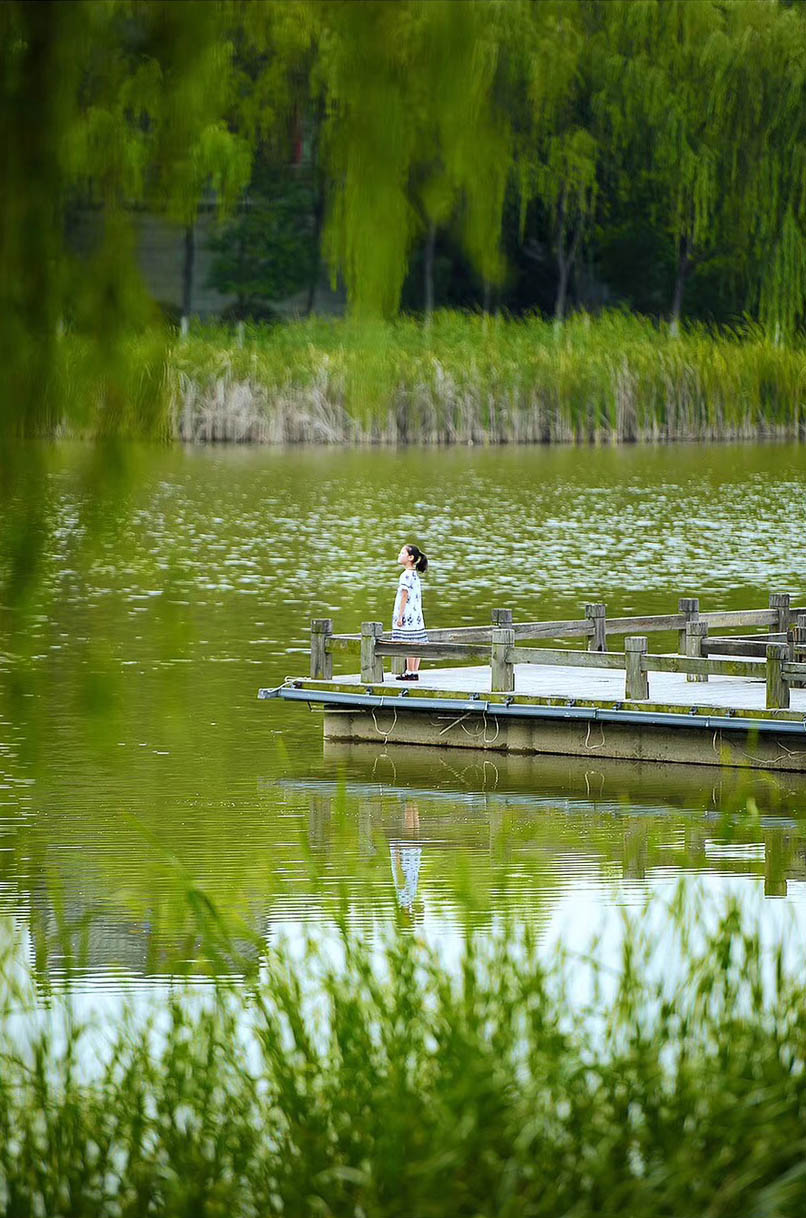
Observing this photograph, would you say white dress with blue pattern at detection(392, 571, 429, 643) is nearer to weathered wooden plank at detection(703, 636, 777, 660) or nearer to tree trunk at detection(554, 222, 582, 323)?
weathered wooden plank at detection(703, 636, 777, 660)

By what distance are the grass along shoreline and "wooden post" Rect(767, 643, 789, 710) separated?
27.9 meters

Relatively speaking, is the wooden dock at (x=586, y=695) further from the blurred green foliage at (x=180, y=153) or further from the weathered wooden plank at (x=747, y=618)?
the blurred green foliage at (x=180, y=153)

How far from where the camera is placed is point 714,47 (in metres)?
45.6

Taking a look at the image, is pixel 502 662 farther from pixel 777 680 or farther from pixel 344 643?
pixel 777 680

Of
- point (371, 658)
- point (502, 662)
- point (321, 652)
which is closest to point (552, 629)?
point (502, 662)

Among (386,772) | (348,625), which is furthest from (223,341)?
(386,772)

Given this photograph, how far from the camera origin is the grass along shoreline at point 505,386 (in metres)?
43.2

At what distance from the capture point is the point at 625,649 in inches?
557

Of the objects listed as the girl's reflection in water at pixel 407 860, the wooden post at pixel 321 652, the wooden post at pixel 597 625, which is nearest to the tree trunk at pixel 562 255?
the wooden post at pixel 597 625

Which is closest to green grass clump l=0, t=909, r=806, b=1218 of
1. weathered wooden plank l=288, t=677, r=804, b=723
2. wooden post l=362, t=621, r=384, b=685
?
weathered wooden plank l=288, t=677, r=804, b=723

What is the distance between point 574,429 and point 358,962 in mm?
41074

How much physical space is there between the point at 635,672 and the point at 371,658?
189 centimetres

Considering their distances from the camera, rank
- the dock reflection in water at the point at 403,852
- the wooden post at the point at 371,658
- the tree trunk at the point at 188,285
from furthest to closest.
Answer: the tree trunk at the point at 188,285 < the wooden post at the point at 371,658 < the dock reflection in water at the point at 403,852

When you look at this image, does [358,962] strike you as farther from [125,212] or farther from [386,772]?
[386,772]
